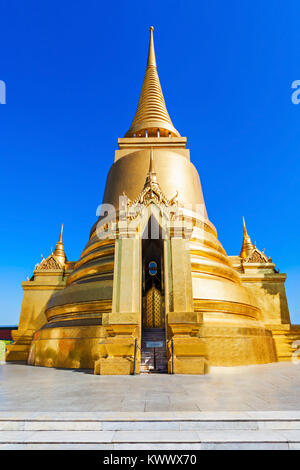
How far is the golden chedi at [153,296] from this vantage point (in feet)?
23.1

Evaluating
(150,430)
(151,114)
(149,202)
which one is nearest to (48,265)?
(149,202)

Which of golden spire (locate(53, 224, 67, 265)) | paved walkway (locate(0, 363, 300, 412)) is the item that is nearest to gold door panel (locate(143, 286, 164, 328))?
paved walkway (locate(0, 363, 300, 412))

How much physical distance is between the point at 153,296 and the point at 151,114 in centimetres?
1508

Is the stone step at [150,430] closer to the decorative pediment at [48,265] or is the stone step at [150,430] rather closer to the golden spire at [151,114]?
the decorative pediment at [48,265]

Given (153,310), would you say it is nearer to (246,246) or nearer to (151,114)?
(246,246)

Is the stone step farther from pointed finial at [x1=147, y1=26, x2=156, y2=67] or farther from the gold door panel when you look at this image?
pointed finial at [x1=147, y1=26, x2=156, y2=67]

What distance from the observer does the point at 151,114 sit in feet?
70.9

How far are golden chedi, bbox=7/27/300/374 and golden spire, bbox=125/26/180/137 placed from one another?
4.16 meters

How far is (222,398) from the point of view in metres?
3.91

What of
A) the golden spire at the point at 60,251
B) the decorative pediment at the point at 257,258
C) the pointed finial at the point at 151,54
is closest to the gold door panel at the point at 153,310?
the decorative pediment at the point at 257,258

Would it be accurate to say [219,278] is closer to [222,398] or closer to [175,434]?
[222,398]

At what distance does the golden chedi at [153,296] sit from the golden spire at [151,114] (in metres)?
4.16

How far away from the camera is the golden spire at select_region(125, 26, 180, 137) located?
2056 centimetres

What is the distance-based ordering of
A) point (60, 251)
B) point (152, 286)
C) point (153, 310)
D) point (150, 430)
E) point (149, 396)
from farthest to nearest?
point (60, 251) → point (152, 286) → point (153, 310) → point (149, 396) → point (150, 430)
